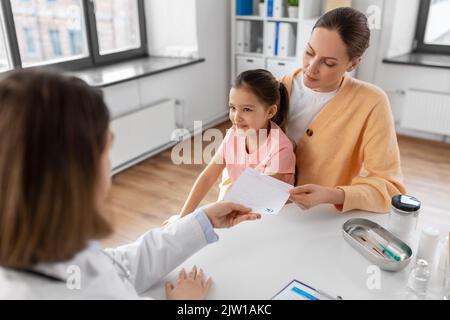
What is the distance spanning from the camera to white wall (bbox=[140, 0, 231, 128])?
3.67m

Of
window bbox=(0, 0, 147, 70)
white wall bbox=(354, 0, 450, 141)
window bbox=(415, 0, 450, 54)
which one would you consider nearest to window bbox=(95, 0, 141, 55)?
window bbox=(0, 0, 147, 70)

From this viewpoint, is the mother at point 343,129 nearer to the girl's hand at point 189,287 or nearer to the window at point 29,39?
the girl's hand at point 189,287

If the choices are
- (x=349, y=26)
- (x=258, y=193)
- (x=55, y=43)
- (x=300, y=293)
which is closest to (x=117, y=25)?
(x=55, y=43)

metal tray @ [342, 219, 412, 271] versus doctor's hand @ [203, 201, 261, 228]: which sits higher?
doctor's hand @ [203, 201, 261, 228]

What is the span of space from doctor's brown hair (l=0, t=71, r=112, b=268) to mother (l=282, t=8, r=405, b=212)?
696mm

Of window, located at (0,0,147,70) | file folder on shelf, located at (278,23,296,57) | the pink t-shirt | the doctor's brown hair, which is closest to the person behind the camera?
the doctor's brown hair

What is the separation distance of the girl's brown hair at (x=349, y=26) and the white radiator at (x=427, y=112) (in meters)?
2.79

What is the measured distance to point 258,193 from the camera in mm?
1142

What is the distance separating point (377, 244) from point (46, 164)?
81cm

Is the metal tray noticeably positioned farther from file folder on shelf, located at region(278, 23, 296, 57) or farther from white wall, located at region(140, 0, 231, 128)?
file folder on shelf, located at region(278, 23, 296, 57)

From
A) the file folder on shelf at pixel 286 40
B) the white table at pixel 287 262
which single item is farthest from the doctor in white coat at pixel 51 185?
the file folder on shelf at pixel 286 40

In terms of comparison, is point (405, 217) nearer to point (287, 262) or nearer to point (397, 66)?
point (287, 262)

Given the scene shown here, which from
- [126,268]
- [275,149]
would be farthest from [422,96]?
[126,268]

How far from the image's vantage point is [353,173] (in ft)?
4.77
